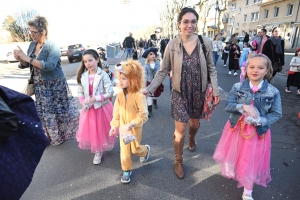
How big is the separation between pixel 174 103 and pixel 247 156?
103cm

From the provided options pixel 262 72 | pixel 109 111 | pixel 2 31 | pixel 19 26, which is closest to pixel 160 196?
pixel 109 111

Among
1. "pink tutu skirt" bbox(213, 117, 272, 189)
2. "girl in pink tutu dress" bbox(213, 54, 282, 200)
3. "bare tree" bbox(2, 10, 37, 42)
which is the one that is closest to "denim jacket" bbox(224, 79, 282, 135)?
"girl in pink tutu dress" bbox(213, 54, 282, 200)

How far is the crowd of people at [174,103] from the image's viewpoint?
86.0 inches

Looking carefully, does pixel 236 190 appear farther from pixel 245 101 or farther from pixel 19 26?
pixel 19 26

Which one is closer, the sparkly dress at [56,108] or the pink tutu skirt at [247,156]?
the pink tutu skirt at [247,156]

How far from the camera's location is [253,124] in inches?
83.4

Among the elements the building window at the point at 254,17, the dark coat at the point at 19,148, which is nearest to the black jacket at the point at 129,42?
→ the dark coat at the point at 19,148

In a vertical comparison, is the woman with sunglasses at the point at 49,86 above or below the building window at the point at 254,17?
below

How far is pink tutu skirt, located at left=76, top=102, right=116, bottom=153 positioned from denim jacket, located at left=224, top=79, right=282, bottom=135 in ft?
5.84

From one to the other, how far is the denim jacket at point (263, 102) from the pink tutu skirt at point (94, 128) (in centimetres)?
178

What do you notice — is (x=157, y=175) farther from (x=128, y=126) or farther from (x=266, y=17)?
Result: (x=266, y=17)

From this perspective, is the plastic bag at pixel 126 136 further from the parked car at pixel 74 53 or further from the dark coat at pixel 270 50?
the parked car at pixel 74 53

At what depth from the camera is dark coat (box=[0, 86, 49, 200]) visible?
117cm

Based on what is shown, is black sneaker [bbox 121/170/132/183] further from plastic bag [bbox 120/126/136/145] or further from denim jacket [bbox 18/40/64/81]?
denim jacket [bbox 18/40/64/81]
